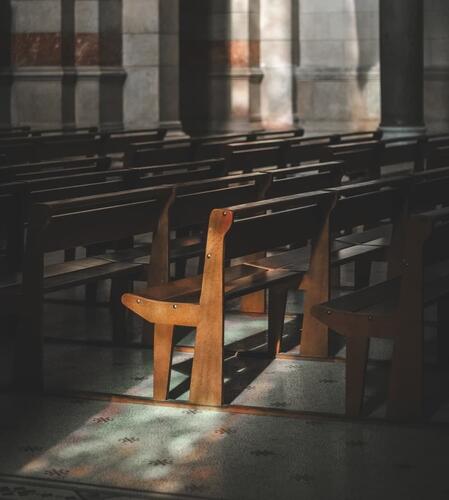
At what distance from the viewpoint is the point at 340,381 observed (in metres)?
6.28

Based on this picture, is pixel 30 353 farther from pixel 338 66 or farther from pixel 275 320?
pixel 338 66

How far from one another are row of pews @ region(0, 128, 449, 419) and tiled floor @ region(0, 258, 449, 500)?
0.21 metres

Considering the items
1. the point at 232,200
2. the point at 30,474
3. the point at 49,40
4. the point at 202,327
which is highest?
the point at 49,40

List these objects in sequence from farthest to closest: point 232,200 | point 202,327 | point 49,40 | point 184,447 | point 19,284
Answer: point 49,40 → point 232,200 → point 19,284 → point 202,327 → point 184,447

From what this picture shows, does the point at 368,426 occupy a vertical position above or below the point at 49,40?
below

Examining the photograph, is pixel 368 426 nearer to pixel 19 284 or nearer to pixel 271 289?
pixel 271 289

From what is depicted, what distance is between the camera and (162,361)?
5922mm

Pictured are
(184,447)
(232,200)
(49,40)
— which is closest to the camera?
(184,447)

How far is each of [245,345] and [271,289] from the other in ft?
1.41

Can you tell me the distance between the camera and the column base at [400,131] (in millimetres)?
14672

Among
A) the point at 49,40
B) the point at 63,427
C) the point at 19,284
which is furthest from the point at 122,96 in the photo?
the point at 63,427

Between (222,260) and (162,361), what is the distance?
492mm

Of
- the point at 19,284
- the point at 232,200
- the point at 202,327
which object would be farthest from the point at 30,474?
the point at 232,200

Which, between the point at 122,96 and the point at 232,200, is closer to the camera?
the point at 232,200
